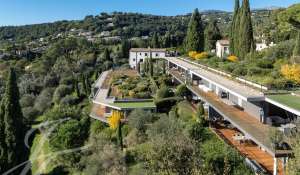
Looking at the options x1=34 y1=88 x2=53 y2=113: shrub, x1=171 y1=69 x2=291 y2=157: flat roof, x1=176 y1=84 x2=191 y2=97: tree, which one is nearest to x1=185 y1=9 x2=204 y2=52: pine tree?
x1=34 y1=88 x2=53 y2=113: shrub

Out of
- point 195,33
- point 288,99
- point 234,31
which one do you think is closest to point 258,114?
point 288,99

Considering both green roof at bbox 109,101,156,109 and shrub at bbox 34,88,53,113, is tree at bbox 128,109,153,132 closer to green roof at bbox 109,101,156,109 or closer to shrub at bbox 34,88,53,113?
green roof at bbox 109,101,156,109

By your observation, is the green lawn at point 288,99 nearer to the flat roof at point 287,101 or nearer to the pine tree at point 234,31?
the flat roof at point 287,101

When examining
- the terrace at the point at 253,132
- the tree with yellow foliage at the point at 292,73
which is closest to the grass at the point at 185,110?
the terrace at the point at 253,132

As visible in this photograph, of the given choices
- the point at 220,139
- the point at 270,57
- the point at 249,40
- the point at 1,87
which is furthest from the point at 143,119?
the point at 1,87

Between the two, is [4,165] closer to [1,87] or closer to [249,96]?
[249,96]

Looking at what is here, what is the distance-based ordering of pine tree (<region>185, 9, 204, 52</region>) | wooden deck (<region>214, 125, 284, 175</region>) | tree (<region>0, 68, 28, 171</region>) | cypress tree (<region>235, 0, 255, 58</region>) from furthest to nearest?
pine tree (<region>185, 9, 204, 52</region>), cypress tree (<region>235, 0, 255, 58</region>), tree (<region>0, 68, 28, 171</region>), wooden deck (<region>214, 125, 284, 175</region>)

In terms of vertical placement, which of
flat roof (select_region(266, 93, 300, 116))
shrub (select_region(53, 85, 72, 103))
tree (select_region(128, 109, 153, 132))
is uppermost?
flat roof (select_region(266, 93, 300, 116))

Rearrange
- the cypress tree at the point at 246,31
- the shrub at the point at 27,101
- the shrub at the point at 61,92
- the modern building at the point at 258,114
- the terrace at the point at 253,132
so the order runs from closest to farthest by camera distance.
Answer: the terrace at the point at 253,132 → the modern building at the point at 258,114 → the cypress tree at the point at 246,31 → the shrub at the point at 61,92 → the shrub at the point at 27,101
